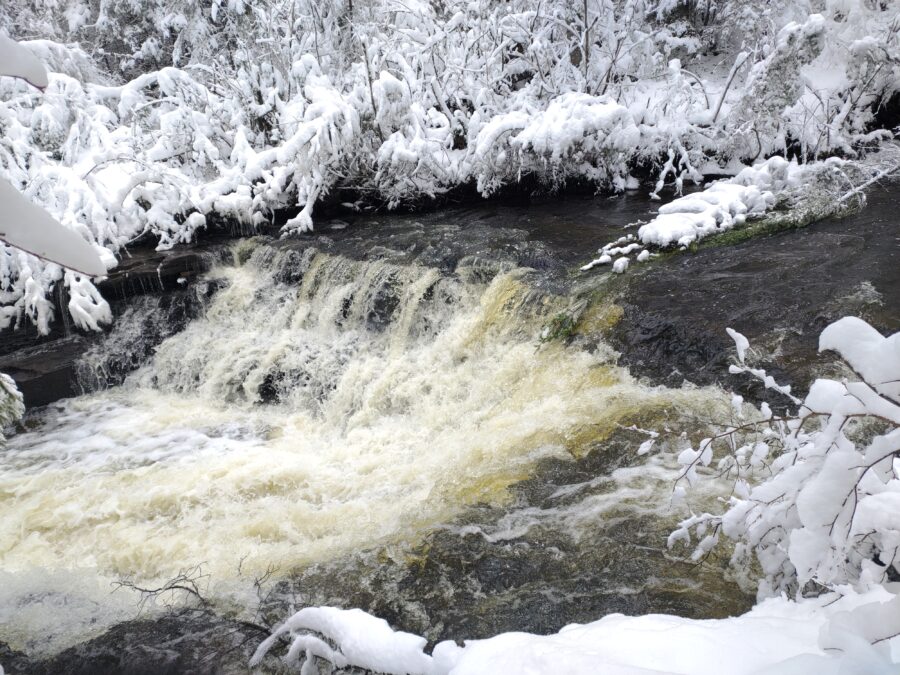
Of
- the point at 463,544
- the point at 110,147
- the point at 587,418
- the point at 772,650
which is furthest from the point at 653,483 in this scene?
the point at 110,147

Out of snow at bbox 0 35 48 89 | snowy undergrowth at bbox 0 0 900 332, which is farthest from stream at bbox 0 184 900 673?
snow at bbox 0 35 48 89

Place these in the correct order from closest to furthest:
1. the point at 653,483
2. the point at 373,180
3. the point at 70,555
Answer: the point at 653,483
the point at 70,555
the point at 373,180

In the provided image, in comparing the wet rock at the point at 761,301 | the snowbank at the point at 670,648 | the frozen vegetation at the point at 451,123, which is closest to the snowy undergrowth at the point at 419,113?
the frozen vegetation at the point at 451,123

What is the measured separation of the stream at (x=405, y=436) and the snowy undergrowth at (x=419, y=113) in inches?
56.8

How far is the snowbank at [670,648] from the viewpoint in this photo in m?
1.30

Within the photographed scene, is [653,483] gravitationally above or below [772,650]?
below

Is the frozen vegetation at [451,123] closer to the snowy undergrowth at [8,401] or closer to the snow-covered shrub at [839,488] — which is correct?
the snowy undergrowth at [8,401]

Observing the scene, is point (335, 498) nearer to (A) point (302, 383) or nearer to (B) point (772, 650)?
(A) point (302, 383)

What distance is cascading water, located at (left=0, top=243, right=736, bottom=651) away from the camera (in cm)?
393

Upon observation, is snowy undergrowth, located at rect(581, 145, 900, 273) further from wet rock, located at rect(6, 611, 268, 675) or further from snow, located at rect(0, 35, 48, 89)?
snow, located at rect(0, 35, 48, 89)

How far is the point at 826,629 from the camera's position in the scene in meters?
1.28

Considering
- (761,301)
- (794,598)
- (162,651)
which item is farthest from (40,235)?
(761,301)

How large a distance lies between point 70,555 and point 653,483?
4.26 metres

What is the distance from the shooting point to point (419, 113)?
9.63m
